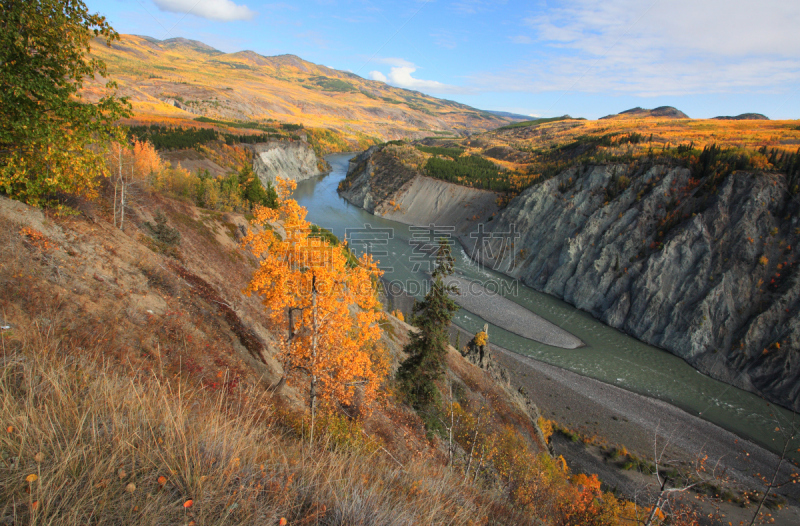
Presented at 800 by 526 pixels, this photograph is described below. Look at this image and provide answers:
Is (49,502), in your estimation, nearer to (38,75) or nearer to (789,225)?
(38,75)

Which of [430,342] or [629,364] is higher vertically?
[430,342]

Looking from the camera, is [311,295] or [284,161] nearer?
[311,295]

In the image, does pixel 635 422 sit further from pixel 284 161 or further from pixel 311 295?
pixel 284 161

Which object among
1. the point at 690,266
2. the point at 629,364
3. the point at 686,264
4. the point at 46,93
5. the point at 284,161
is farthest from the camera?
the point at 284,161

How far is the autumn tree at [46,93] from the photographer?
6.88 metres

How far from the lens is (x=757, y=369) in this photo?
30.2 meters

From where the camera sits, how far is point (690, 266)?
37.8 meters

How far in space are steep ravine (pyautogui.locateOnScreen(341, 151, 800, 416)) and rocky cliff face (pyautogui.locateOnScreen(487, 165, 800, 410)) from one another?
10cm

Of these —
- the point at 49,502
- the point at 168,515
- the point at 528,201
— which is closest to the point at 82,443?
the point at 49,502

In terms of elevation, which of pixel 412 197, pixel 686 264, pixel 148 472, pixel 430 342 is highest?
pixel 412 197

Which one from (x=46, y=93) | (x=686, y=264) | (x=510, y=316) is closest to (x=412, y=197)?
(x=510, y=316)

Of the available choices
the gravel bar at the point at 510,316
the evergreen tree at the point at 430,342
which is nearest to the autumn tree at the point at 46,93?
the evergreen tree at the point at 430,342

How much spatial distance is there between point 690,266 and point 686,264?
0.41 metres

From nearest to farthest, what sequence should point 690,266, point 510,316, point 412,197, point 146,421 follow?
point 146,421 < point 690,266 < point 510,316 < point 412,197
